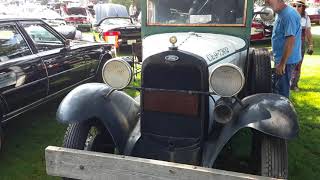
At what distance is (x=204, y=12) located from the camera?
4.02 m

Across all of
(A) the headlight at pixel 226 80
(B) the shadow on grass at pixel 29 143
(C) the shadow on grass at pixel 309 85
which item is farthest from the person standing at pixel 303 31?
(B) the shadow on grass at pixel 29 143

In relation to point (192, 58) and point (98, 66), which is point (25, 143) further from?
point (192, 58)

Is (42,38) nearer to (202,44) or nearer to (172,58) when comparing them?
(202,44)

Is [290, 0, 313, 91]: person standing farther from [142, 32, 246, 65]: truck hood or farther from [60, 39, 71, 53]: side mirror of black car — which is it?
[60, 39, 71, 53]: side mirror of black car

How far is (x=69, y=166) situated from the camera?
2754 millimetres

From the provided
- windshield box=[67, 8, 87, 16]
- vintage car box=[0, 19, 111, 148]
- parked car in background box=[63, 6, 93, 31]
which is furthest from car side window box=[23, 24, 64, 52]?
windshield box=[67, 8, 87, 16]

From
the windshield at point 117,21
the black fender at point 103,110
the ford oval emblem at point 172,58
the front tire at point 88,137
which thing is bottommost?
the front tire at point 88,137

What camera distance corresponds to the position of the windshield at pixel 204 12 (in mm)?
3977

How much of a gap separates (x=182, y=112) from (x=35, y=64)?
2.54 meters

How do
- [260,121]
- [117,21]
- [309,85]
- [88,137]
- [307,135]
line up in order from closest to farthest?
[260,121], [88,137], [307,135], [309,85], [117,21]

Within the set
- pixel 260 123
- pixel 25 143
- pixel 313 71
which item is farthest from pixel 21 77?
pixel 313 71

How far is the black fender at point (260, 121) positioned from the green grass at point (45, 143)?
114cm

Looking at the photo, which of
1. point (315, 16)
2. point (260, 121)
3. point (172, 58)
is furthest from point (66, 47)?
point (315, 16)

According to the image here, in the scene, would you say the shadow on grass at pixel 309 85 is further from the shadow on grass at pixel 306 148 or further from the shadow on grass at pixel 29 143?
the shadow on grass at pixel 29 143
